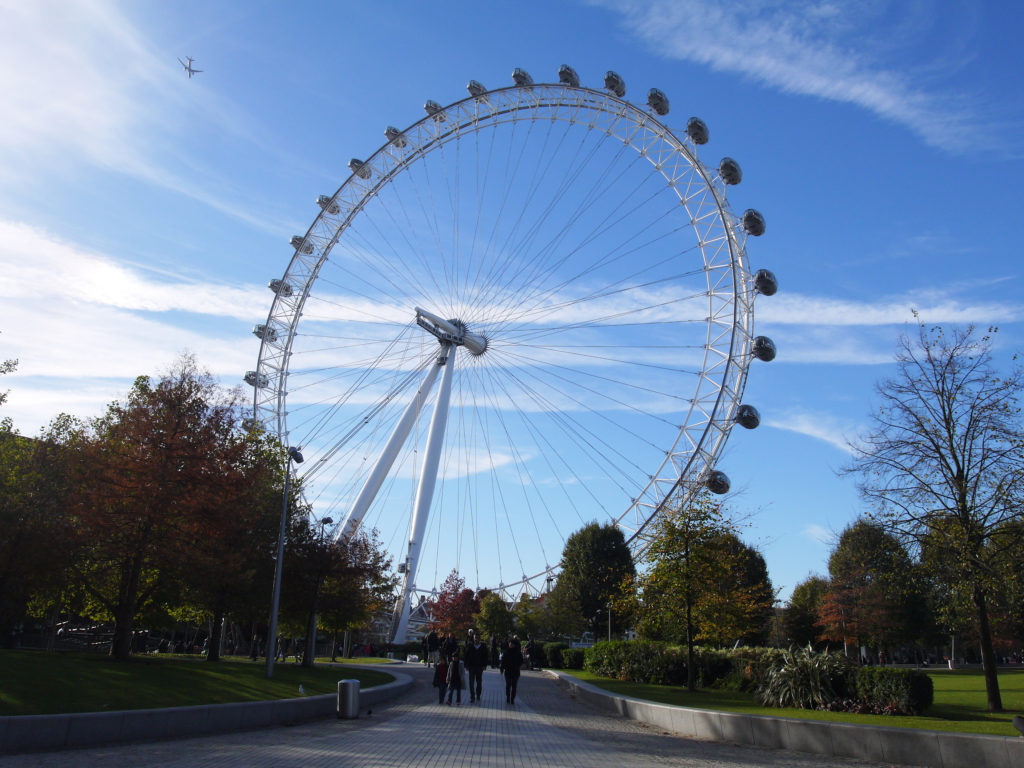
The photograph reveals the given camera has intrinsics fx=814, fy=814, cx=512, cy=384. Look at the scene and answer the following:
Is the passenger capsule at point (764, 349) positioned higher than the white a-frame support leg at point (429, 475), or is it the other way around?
the passenger capsule at point (764, 349)

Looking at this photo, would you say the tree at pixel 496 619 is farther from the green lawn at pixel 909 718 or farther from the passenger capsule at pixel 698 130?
the passenger capsule at pixel 698 130

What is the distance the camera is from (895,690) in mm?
17906

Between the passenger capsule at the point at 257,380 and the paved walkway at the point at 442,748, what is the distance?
32.1 m

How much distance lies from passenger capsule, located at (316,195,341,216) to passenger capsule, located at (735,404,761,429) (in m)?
25.6

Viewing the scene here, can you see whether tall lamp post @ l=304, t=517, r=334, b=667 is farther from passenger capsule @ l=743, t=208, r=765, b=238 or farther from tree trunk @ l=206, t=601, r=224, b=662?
passenger capsule @ l=743, t=208, r=765, b=238

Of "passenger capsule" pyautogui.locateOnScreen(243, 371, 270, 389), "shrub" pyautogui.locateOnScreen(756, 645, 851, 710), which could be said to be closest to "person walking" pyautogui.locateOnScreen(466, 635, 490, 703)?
"shrub" pyautogui.locateOnScreen(756, 645, 851, 710)

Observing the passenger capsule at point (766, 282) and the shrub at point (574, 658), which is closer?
the passenger capsule at point (766, 282)

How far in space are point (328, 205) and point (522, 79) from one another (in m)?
13.7

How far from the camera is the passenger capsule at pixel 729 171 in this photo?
3666 cm

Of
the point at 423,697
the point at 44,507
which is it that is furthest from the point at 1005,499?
the point at 44,507

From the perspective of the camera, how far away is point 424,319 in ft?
136

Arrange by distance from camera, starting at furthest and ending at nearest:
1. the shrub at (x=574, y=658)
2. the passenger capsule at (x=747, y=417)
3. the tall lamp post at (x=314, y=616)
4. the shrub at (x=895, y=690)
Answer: the shrub at (x=574, y=658) < the passenger capsule at (x=747, y=417) < the tall lamp post at (x=314, y=616) < the shrub at (x=895, y=690)

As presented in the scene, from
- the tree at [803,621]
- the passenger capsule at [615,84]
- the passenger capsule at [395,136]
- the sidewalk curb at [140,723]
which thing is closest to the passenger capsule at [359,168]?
the passenger capsule at [395,136]

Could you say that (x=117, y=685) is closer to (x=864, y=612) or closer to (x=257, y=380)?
(x=257, y=380)
